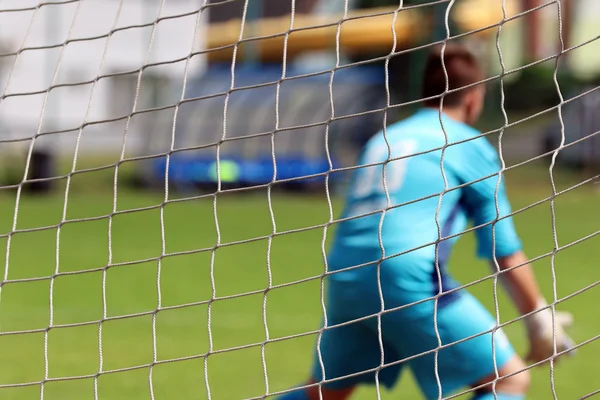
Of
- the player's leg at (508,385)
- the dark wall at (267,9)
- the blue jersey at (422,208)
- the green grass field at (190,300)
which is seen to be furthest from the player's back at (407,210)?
the dark wall at (267,9)

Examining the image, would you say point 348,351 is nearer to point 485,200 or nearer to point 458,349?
point 458,349

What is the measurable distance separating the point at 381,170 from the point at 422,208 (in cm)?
19

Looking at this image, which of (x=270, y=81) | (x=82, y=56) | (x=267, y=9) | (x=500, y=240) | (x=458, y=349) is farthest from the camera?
(x=267, y=9)

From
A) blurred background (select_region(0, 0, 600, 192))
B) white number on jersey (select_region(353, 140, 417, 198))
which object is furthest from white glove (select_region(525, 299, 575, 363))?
blurred background (select_region(0, 0, 600, 192))

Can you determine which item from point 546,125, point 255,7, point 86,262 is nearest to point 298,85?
point 255,7

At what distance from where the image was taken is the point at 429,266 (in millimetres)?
3426

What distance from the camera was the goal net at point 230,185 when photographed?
373 centimetres

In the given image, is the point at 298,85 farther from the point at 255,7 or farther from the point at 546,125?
the point at 546,125

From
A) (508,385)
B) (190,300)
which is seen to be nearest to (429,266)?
(508,385)

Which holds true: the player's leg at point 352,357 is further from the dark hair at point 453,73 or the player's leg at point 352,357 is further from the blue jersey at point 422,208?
the dark hair at point 453,73

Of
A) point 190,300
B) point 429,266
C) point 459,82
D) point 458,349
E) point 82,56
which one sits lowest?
point 82,56

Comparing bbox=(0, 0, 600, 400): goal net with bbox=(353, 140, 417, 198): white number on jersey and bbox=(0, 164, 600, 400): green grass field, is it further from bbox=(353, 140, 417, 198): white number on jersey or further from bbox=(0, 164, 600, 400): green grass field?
bbox=(353, 140, 417, 198): white number on jersey

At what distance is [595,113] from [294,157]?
5.53m

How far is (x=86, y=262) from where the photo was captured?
33.4 ft
